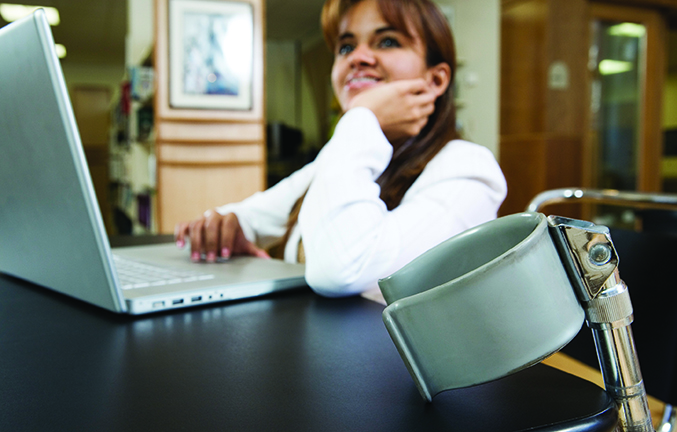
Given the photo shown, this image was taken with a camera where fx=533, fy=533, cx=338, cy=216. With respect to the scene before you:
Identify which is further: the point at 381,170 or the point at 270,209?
the point at 270,209

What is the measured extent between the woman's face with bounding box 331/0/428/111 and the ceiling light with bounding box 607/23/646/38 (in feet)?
12.1

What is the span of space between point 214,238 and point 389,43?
451 millimetres

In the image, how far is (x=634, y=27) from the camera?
13.3 ft

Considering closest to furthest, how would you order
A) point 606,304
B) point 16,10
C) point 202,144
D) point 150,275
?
1. point 606,304
2. point 150,275
3. point 202,144
4. point 16,10

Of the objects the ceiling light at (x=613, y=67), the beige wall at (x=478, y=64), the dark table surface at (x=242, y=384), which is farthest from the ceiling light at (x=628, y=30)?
the dark table surface at (x=242, y=384)

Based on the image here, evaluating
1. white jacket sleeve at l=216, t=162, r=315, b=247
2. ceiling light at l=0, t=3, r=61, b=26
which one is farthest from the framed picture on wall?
ceiling light at l=0, t=3, r=61, b=26

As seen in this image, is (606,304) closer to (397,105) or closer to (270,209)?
(397,105)

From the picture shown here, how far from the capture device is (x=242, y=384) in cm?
32

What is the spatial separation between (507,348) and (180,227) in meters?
0.71

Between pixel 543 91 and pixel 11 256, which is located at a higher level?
pixel 543 91

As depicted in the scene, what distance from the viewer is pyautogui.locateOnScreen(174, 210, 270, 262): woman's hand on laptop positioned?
787 mm

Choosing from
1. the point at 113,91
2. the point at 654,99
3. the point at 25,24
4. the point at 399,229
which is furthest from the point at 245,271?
the point at 113,91

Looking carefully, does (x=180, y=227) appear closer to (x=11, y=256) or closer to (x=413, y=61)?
(x=11, y=256)

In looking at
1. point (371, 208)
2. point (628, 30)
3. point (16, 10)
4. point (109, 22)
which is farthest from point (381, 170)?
point (109, 22)
